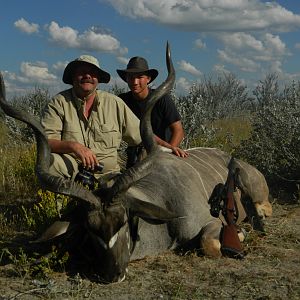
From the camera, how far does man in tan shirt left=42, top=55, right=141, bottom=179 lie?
4.89 metres

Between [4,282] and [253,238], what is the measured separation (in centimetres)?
208

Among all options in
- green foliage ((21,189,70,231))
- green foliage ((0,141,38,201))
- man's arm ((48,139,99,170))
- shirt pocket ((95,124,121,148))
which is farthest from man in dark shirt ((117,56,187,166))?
green foliage ((0,141,38,201))

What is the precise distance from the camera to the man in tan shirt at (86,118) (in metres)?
4.89

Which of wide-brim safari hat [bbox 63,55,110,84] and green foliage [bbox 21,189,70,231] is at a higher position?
wide-brim safari hat [bbox 63,55,110,84]

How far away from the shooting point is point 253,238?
455 centimetres

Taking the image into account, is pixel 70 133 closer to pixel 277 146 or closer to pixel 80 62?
pixel 80 62

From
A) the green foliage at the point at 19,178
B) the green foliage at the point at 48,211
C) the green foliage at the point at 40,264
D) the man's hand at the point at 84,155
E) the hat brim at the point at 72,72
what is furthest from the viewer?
the green foliage at the point at 19,178

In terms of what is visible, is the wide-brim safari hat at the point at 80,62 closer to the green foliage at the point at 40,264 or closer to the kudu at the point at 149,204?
the kudu at the point at 149,204

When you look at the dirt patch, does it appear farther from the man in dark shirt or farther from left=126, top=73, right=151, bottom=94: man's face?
left=126, top=73, right=151, bottom=94: man's face

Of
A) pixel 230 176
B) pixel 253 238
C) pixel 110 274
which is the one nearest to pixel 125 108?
pixel 230 176

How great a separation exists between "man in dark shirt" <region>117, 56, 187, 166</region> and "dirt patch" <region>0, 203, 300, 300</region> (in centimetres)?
172

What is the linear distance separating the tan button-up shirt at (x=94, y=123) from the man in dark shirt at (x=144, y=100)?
1.78 ft

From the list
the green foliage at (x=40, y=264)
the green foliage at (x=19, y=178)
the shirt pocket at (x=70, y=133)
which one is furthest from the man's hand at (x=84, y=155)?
the green foliage at (x=19, y=178)

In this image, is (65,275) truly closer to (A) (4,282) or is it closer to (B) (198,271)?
(A) (4,282)
